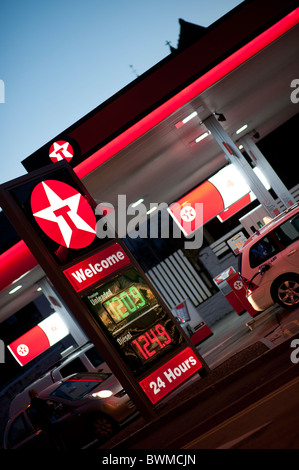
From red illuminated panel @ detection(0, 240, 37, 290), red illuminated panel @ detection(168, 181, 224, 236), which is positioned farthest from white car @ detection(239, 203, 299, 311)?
red illuminated panel @ detection(168, 181, 224, 236)

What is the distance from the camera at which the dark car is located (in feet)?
29.0

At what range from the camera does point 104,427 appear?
8859 millimetres

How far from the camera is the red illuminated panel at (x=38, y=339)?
17.7 metres

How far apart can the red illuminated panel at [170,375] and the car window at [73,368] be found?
20.9 ft

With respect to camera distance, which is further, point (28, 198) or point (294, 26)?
point (294, 26)

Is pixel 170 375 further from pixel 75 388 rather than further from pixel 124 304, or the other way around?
pixel 75 388

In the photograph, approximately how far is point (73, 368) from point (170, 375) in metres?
6.62

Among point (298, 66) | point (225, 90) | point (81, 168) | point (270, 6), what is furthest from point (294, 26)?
point (81, 168)

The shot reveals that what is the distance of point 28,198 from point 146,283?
7.48 feet

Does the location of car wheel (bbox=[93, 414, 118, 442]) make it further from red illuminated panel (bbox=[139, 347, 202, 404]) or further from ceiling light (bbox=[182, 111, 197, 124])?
ceiling light (bbox=[182, 111, 197, 124])

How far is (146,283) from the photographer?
7102 millimetres

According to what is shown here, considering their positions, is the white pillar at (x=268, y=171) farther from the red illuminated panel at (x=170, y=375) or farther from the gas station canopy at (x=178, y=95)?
the red illuminated panel at (x=170, y=375)
